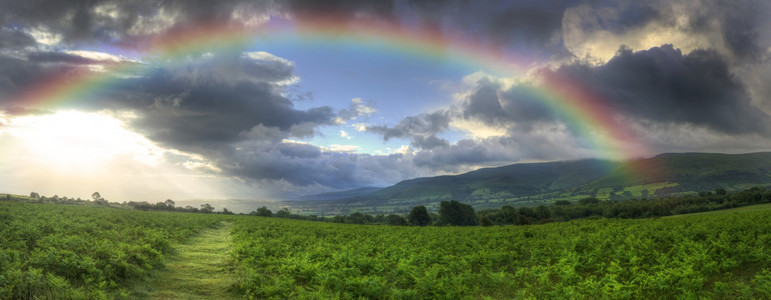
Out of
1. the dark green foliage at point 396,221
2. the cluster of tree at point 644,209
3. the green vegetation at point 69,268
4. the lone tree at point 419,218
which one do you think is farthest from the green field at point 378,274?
the lone tree at point 419,218

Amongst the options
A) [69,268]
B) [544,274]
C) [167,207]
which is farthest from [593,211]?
[167,207]

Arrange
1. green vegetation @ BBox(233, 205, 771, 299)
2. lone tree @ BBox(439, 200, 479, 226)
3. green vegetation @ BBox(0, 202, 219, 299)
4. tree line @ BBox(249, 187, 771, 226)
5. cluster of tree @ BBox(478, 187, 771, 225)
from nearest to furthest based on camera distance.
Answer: green vegetation @ BBox(0, 202, 219, 299) → green vegetation @ BBox(233, 205, 771, 299) → cluster of tree @ BBox(478, 187, 771, 225) → tree line @ BBox(249, 187, 771, 226) → lone tree @ BBox(439, 200, 479, 226)

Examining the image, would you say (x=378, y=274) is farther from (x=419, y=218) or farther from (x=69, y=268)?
(x=419, y=218)

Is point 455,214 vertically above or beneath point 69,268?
beneath

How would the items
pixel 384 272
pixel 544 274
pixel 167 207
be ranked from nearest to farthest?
pixel 544 274 → pixel 384 272 → pixel 167 207

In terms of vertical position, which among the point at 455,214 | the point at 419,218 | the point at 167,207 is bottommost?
the point at 419,218

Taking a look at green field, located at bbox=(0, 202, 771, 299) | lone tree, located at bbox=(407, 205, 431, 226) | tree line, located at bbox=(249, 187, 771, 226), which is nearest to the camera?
green field, located at bbox=(0, 202, 771, 299)

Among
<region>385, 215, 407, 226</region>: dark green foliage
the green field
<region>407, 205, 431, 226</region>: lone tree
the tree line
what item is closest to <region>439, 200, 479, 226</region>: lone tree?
the tree line

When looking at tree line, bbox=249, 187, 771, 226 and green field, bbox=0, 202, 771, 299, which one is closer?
green field, bbox=0, 202, 771, 299

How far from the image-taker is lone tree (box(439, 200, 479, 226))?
10419 centimetres

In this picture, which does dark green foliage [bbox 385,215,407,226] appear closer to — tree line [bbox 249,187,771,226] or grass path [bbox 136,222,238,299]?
tree line [bbox 249,187,771,226]

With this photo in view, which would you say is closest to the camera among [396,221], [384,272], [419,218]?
[384,272]

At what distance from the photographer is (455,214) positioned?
104625 millimetres

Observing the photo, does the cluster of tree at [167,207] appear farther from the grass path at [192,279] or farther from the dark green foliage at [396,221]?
the grass path at [192,279]
